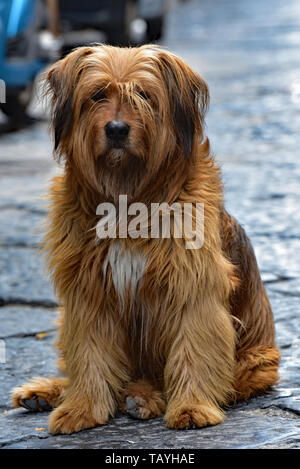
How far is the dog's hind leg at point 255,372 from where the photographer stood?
13.4 ft

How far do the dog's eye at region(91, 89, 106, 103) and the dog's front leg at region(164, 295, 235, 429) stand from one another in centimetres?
82

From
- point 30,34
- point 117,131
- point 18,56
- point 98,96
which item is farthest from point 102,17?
point 117,131

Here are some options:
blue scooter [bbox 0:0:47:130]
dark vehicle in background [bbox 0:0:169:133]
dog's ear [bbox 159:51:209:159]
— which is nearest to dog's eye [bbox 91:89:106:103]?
dog's ear [bbox 159:51:209:159]

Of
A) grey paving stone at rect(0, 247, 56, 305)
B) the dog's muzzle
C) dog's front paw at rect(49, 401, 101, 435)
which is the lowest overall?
dog's front paw at rect(49, 401, 101, 435)

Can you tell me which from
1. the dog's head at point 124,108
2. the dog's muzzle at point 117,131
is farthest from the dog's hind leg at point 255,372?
the dog's muzzle at point 117,131

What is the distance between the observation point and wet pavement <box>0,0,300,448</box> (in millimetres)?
3693

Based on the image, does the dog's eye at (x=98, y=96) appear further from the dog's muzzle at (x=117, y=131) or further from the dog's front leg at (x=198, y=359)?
the dog's front leg at (x=198, y=359)

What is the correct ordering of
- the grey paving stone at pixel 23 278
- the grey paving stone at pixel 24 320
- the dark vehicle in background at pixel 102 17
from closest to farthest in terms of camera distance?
the grey paving stone at pixel 24 320, the grey paving stone at pixel 23 278, the dark vehicle in background at pixel 102 17

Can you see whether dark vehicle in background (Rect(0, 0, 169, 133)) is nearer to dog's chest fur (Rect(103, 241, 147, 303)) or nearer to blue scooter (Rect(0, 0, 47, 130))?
blue scooter (Rect(0, 0, 47, 130))

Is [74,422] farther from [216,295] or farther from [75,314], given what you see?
[216,295]

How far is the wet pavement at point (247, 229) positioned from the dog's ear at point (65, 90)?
1.75 ft

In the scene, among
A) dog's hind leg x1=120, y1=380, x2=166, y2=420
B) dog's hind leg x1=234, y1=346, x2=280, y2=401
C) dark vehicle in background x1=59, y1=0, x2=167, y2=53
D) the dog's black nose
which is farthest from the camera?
dark vehicle in background x1=59, y1=0, x2=167, y2=53

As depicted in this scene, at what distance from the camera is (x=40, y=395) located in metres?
4.11
